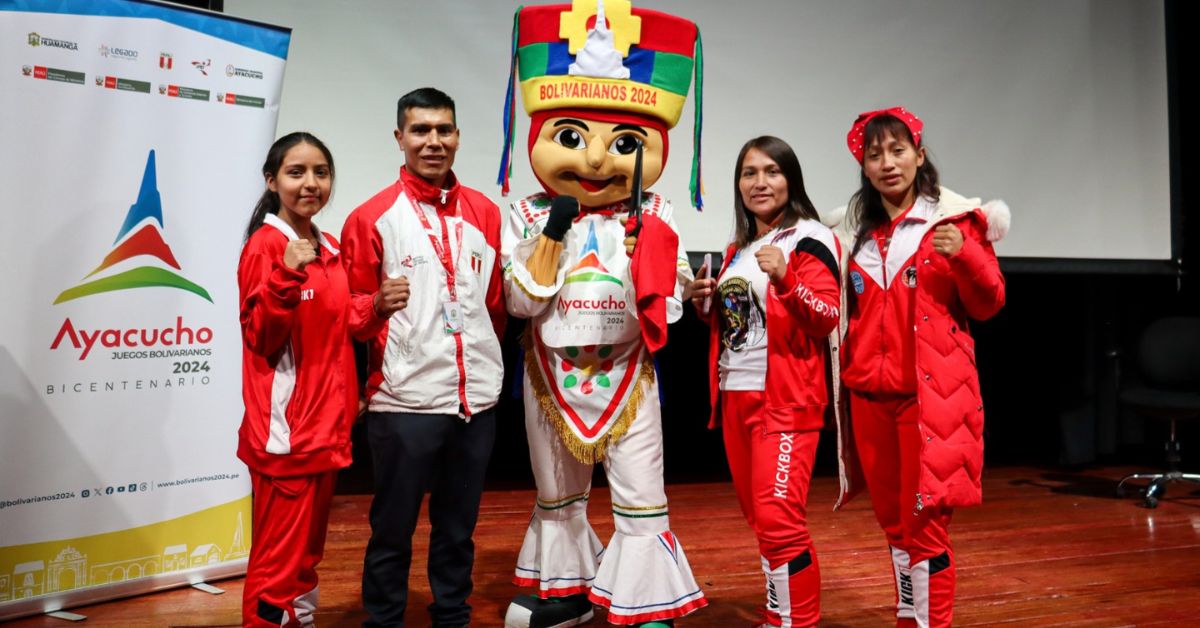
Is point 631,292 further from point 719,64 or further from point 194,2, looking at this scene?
point 194,2

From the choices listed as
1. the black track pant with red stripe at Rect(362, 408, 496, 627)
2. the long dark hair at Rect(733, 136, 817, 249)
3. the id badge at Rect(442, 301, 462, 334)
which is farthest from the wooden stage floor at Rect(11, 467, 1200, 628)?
the long dark hair at Rect(733, 136, 817, 249)

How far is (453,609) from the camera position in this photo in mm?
2342

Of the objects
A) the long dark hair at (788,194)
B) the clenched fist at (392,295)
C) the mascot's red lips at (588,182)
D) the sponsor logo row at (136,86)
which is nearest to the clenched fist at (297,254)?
the clenched fist at (392,295)

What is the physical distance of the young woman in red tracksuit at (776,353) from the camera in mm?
2242

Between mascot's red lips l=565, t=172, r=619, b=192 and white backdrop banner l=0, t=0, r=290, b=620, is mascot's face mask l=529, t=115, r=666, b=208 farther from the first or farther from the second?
white backdrop banner l=0, t=0, r=290, b=620

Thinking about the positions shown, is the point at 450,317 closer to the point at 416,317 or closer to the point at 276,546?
the point at 416,317

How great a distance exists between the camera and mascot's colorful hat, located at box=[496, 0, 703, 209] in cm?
235

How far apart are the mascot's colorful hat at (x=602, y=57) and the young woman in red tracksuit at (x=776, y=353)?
0.98ft

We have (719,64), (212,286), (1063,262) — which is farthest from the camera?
(1063,262)

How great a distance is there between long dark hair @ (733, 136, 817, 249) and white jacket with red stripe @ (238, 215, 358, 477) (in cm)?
108

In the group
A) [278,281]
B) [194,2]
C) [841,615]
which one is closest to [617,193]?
[278,281]

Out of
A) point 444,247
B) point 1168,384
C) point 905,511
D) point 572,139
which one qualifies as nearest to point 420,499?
point 444,247

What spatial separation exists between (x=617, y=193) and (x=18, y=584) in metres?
2.11

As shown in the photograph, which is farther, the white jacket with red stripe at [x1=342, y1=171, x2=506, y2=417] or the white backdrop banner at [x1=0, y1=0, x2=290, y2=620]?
the white backdrop banner at [x1=0, y1=0, x2=290, y2=620]
